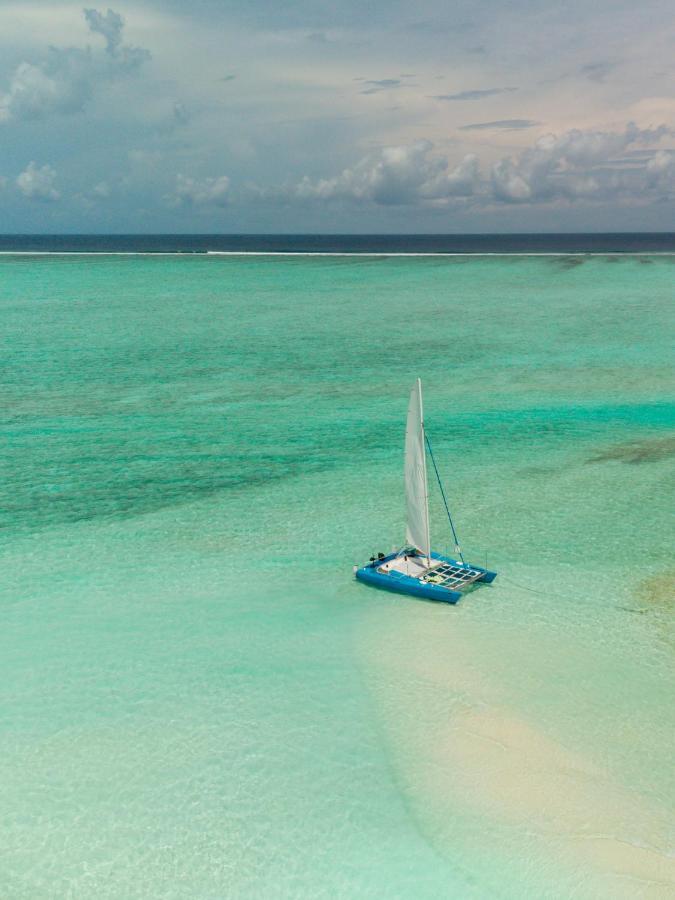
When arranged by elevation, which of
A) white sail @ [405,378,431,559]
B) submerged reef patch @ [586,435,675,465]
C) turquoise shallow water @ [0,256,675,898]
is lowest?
turquoise shallow water @ [0,256,675,898]

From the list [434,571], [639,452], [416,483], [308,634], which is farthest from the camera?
[639,452]

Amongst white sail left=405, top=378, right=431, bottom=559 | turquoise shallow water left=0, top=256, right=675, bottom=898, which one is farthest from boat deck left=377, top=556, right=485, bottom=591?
turquoise shallow water left=0, top=256, right=675, bottom=898

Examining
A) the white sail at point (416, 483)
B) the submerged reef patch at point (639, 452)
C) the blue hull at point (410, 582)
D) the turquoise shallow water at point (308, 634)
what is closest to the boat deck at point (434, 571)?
the blue hull at point (410, 582)

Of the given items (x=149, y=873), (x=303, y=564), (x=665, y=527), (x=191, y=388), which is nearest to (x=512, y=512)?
(x=665, y=527)

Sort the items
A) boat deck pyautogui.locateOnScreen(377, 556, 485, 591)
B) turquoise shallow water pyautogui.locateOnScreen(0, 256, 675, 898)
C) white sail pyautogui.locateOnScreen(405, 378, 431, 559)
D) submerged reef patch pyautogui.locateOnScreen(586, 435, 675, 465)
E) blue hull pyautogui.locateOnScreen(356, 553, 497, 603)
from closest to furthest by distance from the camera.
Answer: turquoise shallow water pyautogui.locateOnScreen(0, 256, 675, 898) → blue hull pyautogui.locateOnScreen(356, 553, 497, 603) → boat deck pyautogui.locateOnScreen(377, 556, 485, 591) → white sail pyautogui.locateOnScreen(405, 378, 431, 559) → submerged reef patch pyautogui.locateOnScreen(586, 435, 675, 465)

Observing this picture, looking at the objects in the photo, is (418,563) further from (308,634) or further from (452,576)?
(308,634)

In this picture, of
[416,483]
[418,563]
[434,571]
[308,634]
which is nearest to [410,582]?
[434,571]

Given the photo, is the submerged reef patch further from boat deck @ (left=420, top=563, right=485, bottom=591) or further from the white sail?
the white sail
